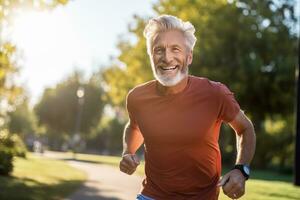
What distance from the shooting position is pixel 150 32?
3707 mm

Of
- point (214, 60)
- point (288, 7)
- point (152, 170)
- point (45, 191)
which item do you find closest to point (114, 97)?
point (214, 60)

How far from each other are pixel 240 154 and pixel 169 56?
0.74 meters

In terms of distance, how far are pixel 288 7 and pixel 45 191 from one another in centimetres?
1979

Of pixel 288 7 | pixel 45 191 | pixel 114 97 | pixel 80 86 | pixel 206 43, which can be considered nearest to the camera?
pixel 45 191

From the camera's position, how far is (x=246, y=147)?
11.8ft

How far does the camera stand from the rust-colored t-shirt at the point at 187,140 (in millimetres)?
3605

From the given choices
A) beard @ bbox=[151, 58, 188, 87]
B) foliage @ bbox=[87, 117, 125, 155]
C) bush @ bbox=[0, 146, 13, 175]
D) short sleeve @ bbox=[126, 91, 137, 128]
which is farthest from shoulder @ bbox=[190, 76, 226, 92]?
foliage @ bbox=[87, 117, 125, 155]

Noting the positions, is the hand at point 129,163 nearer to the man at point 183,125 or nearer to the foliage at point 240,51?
the man at point 183,125

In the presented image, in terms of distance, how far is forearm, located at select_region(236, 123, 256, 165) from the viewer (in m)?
3.59

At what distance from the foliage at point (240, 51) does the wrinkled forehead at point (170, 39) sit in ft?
104

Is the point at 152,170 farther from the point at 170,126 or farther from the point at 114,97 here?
the point at 114,97

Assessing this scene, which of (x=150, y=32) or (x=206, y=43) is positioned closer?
(x=150, y=32)

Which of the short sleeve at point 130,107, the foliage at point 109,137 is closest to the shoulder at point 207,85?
the short sleeve at point 130,107

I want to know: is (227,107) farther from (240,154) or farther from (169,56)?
(169,56)
